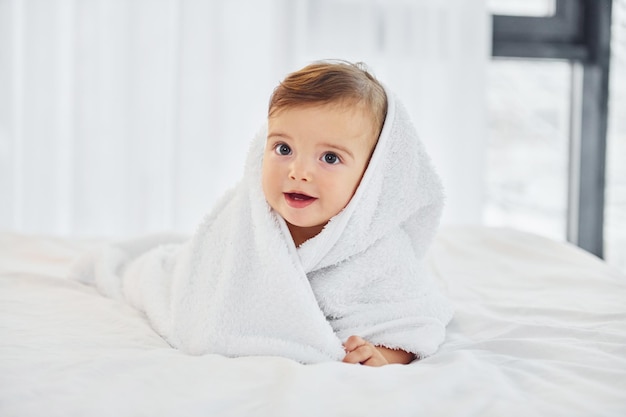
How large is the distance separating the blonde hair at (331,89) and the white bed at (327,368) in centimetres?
39

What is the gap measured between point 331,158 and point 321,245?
0.13 meters

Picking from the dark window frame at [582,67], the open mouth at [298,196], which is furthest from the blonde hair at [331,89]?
the dark window frame at [582,67]

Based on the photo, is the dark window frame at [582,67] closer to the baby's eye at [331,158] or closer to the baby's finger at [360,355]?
the baby's eye at [331,158]

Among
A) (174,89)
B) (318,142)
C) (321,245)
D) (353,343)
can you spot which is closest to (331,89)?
(318,142)

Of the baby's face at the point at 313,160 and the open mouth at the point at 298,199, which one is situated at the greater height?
the baby's face at the point at 313,160

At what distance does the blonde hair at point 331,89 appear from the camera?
3.53 ft

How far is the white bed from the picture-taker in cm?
75

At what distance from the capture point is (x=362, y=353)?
1.00 metres

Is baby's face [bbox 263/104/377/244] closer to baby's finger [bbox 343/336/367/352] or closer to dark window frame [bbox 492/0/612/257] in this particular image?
baby's finger [bbox 343/336/367/352]

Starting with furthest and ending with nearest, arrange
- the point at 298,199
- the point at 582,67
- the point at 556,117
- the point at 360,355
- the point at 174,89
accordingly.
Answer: the point at 556,117
the point at 582,67
the point at 174,89
the point at 298,199
the point at 360,355

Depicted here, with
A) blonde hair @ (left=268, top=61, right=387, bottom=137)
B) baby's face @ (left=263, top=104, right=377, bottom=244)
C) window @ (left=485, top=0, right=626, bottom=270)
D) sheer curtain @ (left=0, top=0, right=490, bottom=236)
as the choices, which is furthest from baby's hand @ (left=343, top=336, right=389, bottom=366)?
window @ (left=485, top=0, right=626, bottom=270)

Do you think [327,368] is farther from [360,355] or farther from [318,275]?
[318,275]

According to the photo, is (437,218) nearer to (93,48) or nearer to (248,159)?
(248,159)

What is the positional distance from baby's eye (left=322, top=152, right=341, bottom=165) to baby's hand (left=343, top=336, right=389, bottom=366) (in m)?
0.27
